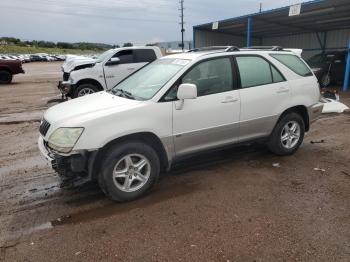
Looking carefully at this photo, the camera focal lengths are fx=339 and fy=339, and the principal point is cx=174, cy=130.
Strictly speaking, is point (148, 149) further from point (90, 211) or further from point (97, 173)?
point (90, 211)

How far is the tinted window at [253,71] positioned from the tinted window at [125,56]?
21.6 feet

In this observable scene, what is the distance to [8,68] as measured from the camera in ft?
63.2

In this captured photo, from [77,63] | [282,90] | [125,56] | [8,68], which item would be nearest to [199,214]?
[282,90]

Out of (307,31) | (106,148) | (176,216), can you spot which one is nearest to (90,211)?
(106,148)

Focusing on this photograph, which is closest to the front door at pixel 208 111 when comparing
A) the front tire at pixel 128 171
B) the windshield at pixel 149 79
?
the windshield at pixel 149 79

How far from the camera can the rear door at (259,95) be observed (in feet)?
16.5

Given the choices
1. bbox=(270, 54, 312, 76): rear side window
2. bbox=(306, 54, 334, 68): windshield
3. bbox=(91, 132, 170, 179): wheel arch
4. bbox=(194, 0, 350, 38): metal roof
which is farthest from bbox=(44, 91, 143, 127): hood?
bbox=(306, 54, 334, 68): windshield

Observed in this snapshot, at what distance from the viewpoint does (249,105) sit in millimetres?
5023

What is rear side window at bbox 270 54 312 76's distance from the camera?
5.59 metres

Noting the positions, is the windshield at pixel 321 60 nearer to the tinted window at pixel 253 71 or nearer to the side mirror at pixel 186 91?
the tinted window at pixel 253 71

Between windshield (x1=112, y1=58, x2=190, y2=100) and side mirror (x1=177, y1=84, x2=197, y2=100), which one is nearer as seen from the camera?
side mirror (x1=177, y1=84, x2=197, y2=100)

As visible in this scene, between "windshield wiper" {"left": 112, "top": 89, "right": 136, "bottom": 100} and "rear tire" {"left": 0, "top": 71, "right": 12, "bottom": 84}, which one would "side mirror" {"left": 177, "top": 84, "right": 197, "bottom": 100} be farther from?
"rear tire" {"left": 0, "top": 71, "right": 12, "bottom": 84}

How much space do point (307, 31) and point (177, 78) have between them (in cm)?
2077

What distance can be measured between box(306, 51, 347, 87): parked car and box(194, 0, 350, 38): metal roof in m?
2.12
